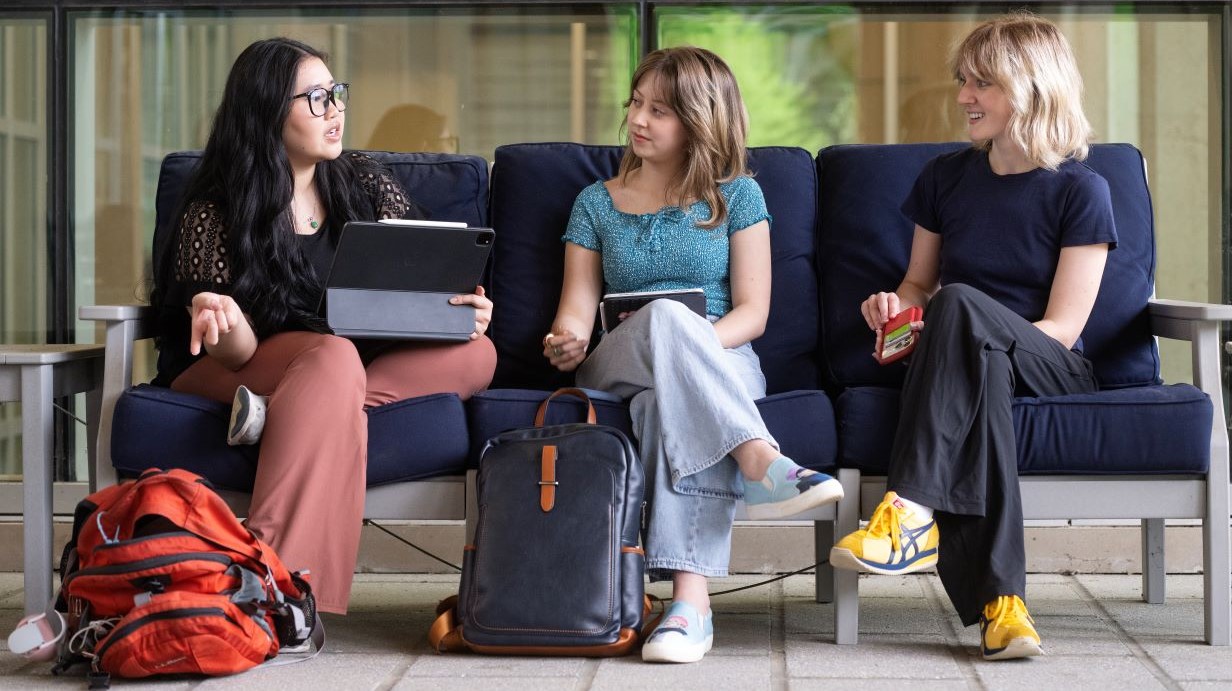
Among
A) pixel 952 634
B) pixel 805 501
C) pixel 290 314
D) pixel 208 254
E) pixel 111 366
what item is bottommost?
pixel 952 634

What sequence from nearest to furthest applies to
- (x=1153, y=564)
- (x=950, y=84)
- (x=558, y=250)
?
(x=1153, y=564) → (x=558, y=250) → (x=950, y=84)

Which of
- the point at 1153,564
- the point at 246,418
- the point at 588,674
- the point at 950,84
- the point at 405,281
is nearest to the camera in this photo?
the point at 588,674

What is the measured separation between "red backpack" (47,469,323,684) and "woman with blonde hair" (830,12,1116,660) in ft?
3.27

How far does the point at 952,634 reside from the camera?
2.69m

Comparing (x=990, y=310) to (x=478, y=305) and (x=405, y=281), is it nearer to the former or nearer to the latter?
(x=478, y=305)

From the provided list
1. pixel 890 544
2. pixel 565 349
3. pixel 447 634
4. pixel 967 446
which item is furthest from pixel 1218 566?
pixel 447 634

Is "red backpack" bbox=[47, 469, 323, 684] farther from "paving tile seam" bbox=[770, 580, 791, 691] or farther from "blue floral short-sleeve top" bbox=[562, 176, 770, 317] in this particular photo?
"blue floral short-sleeve top" bbox=[562, 176, 770, 317]

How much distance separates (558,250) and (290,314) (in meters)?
0.66

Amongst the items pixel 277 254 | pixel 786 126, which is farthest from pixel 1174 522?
pixel 277 254

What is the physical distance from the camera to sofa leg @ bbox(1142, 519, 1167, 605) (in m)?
2.99

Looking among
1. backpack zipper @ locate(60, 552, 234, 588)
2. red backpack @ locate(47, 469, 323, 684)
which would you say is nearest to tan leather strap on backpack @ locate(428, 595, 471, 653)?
red backpack @ locate(47, 469, 323, 684)

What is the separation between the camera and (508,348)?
3047 mm

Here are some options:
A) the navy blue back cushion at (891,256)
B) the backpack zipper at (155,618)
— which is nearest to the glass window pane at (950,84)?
the navy blue back cushion at (891,256)

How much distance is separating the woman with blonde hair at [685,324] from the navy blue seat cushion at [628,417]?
6 cm
